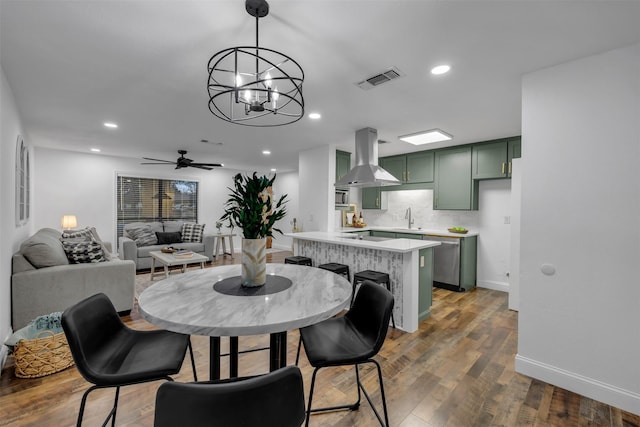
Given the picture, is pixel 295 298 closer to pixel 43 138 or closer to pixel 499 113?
pixel 499 113

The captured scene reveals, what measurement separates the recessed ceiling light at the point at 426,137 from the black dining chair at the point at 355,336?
2.83m

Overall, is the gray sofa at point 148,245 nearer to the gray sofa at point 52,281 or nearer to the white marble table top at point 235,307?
the gray sofa at point 52,281

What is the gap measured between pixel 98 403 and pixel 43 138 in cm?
482

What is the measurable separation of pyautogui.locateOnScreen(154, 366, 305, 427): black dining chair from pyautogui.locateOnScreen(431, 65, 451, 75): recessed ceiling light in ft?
7.54

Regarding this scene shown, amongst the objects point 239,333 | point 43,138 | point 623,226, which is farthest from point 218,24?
point 43,138

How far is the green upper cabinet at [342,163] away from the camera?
490 cm

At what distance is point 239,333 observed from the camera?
3.47ft

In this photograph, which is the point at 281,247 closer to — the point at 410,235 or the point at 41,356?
the point at 410,235

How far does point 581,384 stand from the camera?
1979 mm

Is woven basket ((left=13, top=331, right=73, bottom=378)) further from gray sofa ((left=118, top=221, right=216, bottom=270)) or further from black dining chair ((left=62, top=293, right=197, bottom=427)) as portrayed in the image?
gray sofa ((left=118, top=221, right=216, bottom=270))

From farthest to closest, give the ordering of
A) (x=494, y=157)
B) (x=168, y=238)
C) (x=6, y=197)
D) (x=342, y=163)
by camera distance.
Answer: (x=168, y=238) < (x=342, y=163) < (x=494, y=157) < (x=6, y=197)

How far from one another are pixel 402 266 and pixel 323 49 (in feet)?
7.19

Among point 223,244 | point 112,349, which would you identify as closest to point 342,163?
point 223,244

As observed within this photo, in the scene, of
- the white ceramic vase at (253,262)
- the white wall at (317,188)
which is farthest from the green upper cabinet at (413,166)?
the white ceramic vase at (253,262)
